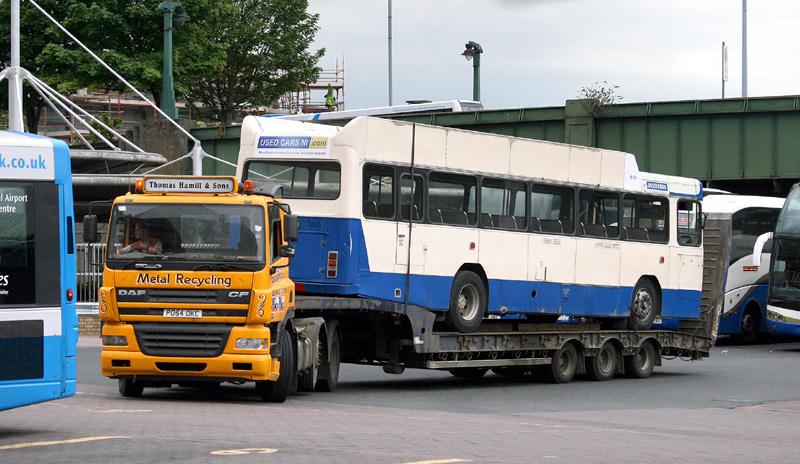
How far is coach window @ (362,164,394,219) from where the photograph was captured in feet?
68.4

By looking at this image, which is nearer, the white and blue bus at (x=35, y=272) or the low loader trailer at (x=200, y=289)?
the white and blue bus at (x=35, y=272)

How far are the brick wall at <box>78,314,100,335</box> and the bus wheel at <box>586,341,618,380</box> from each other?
579 inches

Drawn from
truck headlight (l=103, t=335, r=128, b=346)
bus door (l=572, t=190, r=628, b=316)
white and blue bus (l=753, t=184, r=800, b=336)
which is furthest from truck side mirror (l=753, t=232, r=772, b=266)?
truck headlight (l=103, t=335, r=128, b=346)

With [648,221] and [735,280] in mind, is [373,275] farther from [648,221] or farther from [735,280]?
[735,280]

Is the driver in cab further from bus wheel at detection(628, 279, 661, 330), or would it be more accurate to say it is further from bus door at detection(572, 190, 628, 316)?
bus wheel at detection(628, 279, 661, 330)

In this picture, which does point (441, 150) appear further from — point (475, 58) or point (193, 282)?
point (475, 58)

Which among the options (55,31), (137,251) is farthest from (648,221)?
(55,31)

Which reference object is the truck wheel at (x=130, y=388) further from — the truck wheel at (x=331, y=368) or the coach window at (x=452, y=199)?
the coach window at (x=452, y=199)

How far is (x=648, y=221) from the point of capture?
90.3 ft

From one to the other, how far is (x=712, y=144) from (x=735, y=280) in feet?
29.3

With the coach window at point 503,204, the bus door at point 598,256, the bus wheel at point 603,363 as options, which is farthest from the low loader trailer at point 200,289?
the bus wheel at point 603,363

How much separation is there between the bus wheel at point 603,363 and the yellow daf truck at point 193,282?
931 centimetres

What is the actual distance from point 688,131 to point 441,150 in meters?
26.4

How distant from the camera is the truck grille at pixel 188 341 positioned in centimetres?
1770
